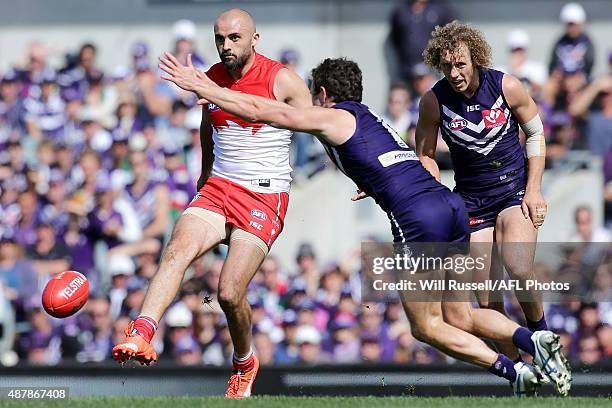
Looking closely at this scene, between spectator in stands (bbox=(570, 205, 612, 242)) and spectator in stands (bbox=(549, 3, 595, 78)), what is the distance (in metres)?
2.11

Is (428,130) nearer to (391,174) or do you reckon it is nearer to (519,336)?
(391,174)

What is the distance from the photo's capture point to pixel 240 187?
837 centimetres

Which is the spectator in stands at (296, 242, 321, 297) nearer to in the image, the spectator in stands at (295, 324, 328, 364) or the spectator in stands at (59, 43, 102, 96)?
the spectator in stands at (295, 324, 328, 364)

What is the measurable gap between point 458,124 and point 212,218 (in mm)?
1733

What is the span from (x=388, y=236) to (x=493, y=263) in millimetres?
6102

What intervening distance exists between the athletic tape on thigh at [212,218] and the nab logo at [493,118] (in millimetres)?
1849

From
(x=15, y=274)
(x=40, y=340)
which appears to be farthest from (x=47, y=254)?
(x=40, y=340)

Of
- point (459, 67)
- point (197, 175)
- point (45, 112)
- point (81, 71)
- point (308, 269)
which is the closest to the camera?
point (459, 67)

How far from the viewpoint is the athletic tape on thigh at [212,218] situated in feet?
26.8

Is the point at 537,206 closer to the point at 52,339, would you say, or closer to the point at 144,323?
the point at 144,323

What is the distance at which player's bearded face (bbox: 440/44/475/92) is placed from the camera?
7.94 meters

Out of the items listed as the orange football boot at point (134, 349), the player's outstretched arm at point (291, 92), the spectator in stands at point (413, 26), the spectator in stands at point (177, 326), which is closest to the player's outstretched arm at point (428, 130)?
the player's outstretched arm at point (291, 92)

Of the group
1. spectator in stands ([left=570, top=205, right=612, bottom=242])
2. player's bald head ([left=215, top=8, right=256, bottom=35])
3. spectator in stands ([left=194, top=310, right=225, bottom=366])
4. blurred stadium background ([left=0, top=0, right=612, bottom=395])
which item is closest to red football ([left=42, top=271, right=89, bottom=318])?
blurred stadium background ([left=0, top=0, right=612, bottom=395])

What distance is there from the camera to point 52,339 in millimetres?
13109
